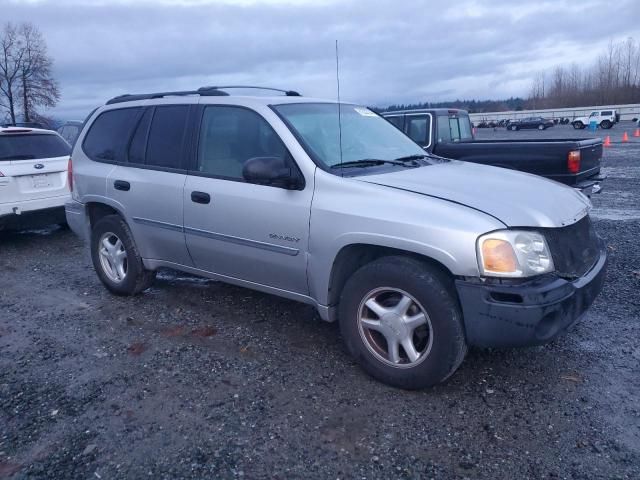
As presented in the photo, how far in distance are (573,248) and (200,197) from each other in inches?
107

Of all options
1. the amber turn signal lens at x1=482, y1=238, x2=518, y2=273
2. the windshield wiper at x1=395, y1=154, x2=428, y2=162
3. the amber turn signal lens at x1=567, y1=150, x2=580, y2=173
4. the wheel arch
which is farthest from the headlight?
the amber turn signal lens at x1=567, y1=150, x2=580, y2=173

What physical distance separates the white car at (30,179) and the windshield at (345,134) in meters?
4.91

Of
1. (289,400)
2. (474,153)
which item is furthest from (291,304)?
(474,153)

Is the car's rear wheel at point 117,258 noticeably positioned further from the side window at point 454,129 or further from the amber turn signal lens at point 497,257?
the side window at point 454,129

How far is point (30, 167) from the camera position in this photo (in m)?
7.50

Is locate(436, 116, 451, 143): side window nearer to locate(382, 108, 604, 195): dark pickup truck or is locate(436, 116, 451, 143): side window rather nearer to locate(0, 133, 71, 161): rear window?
locate(382, 108, 604, 195): dark pickup truck

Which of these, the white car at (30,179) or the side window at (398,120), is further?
the side window at (398,120)

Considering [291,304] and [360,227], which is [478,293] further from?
[291,304]

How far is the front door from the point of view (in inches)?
151

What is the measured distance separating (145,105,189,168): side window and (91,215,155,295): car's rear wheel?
78 cm

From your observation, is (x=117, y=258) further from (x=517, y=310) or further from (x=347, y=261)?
(x=517, y=310)

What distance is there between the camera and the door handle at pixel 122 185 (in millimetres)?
4938

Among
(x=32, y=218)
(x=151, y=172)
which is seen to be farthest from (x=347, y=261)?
(x=32, y=218)

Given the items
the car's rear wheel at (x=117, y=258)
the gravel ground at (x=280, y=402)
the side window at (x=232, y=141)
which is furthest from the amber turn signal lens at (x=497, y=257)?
the car's rear wheel at (x=117, y=258)
